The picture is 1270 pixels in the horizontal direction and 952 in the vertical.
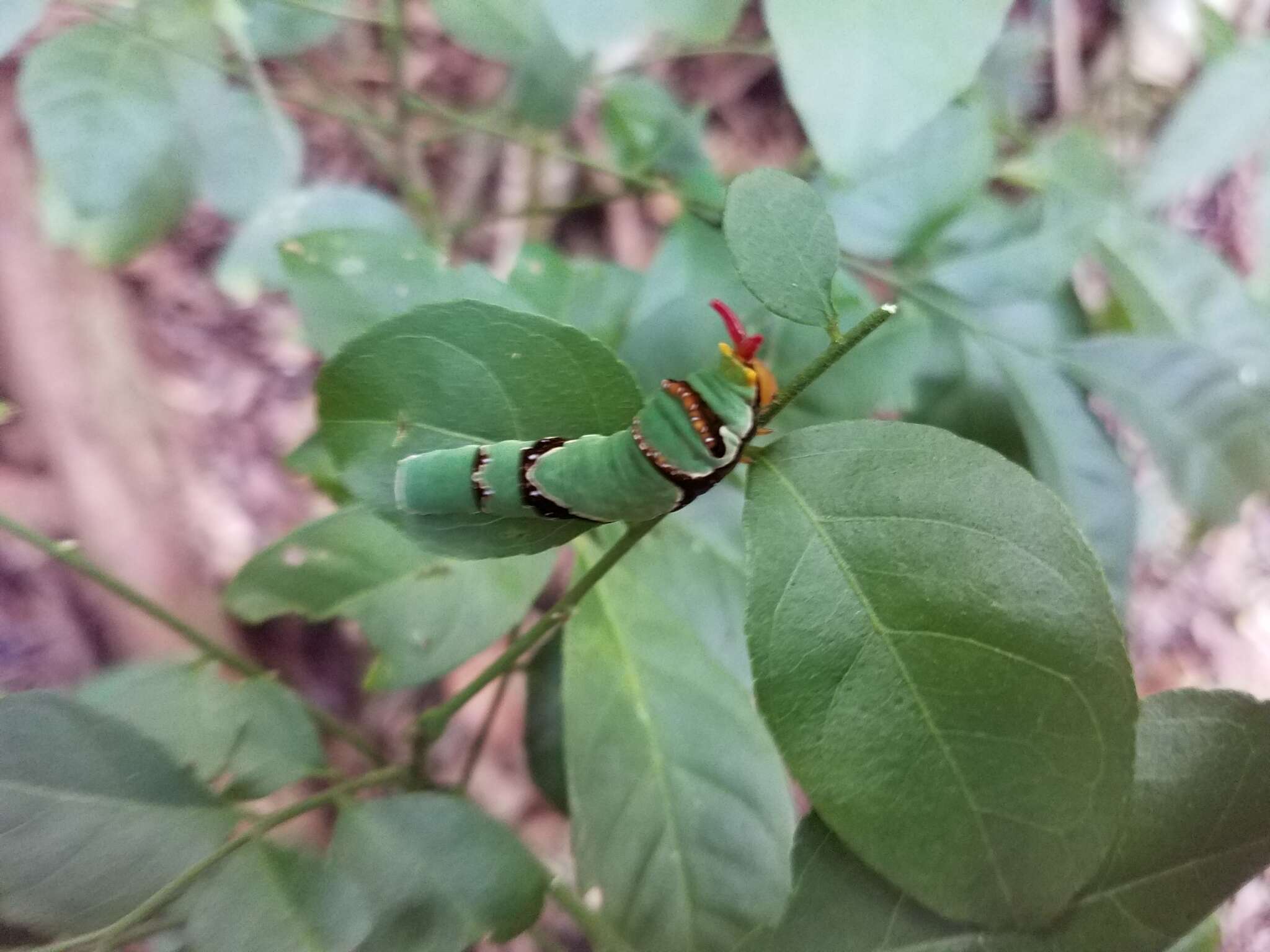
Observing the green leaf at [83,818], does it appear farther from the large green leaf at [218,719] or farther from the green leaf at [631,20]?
the green leaf at [631,20]

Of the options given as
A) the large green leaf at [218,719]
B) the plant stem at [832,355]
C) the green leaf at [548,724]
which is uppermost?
the plant stem at [832,355]

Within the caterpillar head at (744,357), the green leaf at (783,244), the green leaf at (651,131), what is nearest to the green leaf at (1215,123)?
the green leaf at (651,131)

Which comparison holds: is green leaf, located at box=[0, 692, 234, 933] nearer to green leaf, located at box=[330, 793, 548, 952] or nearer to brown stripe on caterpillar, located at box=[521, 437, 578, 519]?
green leaf, located at box=[330, 793, 548, 952]

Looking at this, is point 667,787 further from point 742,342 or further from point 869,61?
point 869,61

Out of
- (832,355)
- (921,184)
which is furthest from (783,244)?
(921,184)

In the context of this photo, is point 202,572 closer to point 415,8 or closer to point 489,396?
point 489,396

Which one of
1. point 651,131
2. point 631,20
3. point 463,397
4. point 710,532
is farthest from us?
point 651,131
